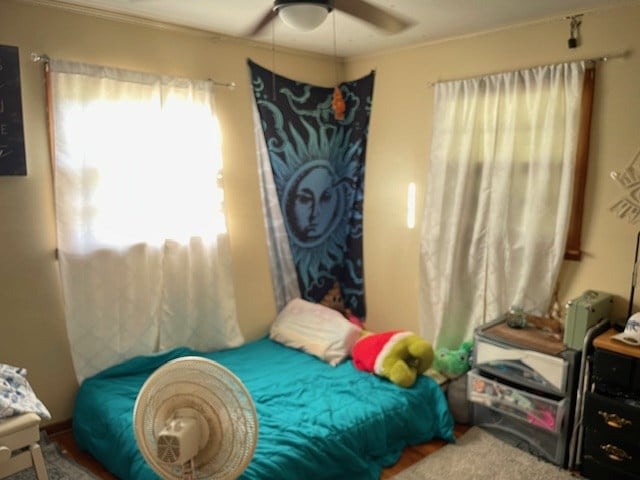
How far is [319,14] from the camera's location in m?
1.91

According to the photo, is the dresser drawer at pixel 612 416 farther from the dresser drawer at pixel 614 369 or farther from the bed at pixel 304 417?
the bed at pixel 304 417

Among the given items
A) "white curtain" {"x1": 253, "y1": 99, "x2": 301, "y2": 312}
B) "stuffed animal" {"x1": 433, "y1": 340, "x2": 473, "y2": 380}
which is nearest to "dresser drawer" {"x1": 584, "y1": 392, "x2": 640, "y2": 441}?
"stuffed animal" {"x1": 433, "y1": 340, "x2": 473, "y2": 380}

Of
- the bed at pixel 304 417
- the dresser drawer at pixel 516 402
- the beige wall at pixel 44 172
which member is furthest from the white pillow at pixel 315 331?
the beige wall at pixel 44 172

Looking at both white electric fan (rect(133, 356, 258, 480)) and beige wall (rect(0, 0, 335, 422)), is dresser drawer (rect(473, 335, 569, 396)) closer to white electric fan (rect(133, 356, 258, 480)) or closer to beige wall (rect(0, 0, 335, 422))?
white electric fan (rect(133, 356, 258, 480))

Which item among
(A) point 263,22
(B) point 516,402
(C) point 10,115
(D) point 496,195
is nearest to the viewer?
(C) point 10,115

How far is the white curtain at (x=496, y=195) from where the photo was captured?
2717 millimetres

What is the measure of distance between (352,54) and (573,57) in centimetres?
157

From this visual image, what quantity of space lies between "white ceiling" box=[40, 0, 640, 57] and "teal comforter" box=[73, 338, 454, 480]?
6.38 ft

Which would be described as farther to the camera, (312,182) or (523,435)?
(312,182)

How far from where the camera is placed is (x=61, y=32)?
8.33ft

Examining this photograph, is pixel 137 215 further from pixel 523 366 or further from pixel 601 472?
pixel 601 472

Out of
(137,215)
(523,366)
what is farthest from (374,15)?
(523,366)

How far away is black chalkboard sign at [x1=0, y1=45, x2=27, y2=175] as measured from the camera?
2377 mm

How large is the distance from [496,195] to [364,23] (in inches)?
50.0
